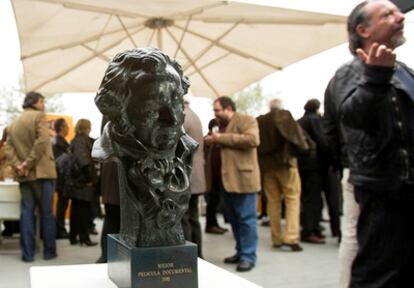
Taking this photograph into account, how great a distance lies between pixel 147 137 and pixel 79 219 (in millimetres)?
4734

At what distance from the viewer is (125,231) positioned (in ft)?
7.09

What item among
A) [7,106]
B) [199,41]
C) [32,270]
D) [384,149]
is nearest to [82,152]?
[199,41]

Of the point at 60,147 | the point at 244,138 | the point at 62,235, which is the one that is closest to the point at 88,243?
the point at 62,235

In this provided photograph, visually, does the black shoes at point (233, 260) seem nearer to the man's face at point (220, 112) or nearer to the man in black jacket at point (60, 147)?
the man's face at point (220, 112)

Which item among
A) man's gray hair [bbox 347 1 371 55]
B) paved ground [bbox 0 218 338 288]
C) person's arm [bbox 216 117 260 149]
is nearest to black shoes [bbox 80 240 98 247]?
paved ground [bbox 0 218 338 288]

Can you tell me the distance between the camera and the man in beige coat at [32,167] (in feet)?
17.5

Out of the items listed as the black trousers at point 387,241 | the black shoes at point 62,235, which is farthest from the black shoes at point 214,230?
the black trousers at point 387,241

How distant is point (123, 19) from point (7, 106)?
62.1 feet

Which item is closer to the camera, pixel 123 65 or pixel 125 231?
pixel 123 65

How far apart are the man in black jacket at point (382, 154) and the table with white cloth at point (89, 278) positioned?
0.49m

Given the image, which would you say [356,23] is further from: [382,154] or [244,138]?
[244,138]

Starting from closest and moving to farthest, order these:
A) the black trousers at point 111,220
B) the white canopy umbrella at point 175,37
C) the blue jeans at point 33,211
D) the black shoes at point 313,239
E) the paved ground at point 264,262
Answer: the black trousers at point 111,220, the paved ground at point 264,262, the white canopy umbrella at point 175,37, the blue jeans at point 33,211, the black shoes at point 313,239

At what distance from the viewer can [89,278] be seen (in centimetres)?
226

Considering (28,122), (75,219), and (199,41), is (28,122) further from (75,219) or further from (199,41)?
(199,41)
